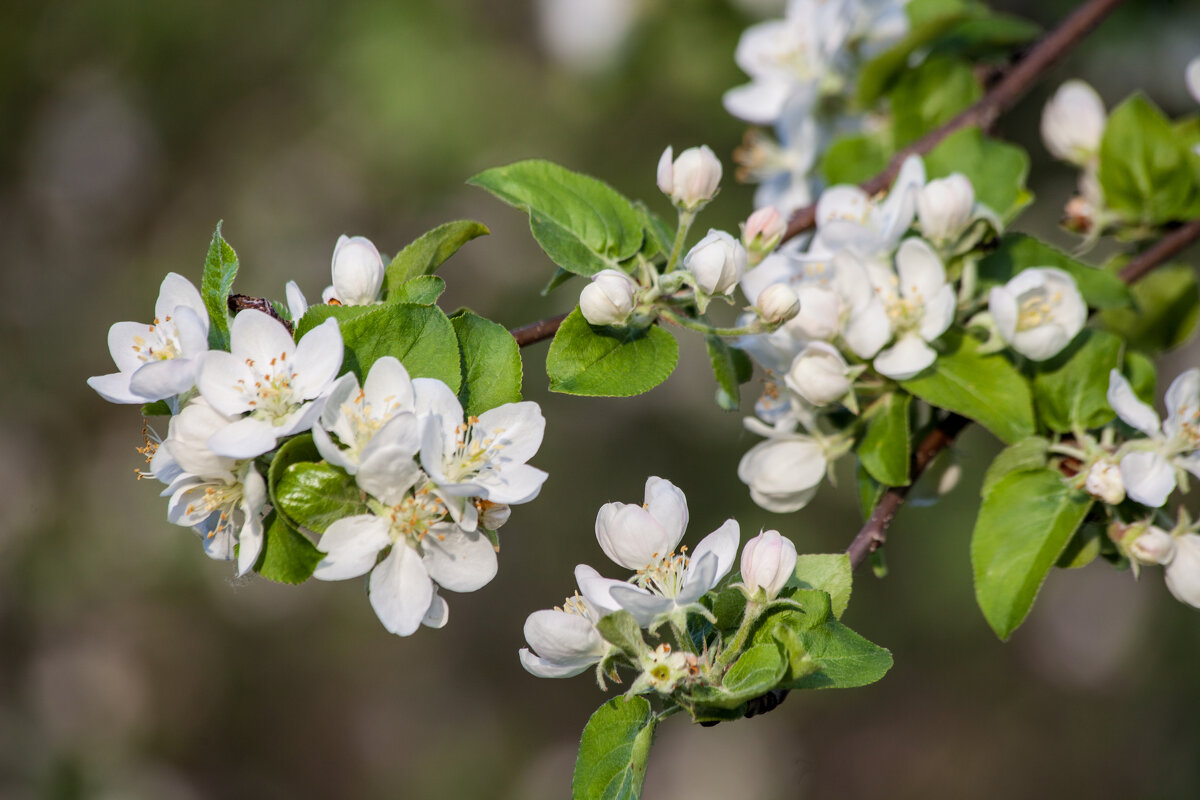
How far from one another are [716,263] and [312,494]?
1.34 feet

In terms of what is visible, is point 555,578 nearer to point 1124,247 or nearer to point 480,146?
point 480,146

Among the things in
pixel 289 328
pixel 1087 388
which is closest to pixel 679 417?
pixel 1087 388

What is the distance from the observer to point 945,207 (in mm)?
1147

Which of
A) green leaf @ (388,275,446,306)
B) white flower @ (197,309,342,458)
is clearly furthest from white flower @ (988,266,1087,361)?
white flower @ (197,309,342,458)

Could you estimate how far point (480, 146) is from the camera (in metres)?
3.46

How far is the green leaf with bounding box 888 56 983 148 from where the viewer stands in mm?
1567

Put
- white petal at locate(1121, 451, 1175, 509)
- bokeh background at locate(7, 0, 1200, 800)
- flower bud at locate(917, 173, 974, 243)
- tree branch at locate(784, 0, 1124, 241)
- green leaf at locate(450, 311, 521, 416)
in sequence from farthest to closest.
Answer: bokeh background at locate(7, 0, 1200, 800), tree branch at locate(784, 0, 1124, 241), flower bud at locate(917, 173, 974, 243), white petal at locate(1121, 451, 1175, 509), green leaf at locate(450, 311, 521, 416)

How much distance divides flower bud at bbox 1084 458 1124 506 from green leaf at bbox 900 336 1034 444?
0.09 metres

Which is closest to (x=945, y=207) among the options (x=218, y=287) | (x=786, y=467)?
(x=786, y=467)

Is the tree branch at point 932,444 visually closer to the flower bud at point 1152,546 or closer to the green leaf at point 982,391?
the green leaf at point 982,391

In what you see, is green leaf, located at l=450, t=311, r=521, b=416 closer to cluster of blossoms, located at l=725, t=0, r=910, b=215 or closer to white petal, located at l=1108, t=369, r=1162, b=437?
white petal, located at l=1108, t=369, r=1162, b=437

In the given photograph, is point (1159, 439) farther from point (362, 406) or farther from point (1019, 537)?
point (362, 406)

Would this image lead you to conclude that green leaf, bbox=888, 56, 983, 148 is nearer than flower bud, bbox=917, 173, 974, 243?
No

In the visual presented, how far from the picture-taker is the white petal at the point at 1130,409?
1050 millimetres
